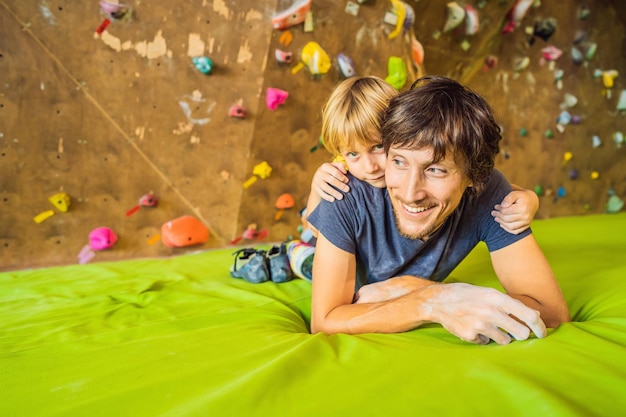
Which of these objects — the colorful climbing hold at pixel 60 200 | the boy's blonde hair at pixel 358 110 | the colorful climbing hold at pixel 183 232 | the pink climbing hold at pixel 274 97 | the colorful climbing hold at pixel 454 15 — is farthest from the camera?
the colorful climbing hold at pixel 454 15

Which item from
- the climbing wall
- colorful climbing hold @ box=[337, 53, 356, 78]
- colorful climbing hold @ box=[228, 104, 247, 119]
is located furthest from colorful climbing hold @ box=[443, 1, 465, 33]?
colorful climbing hold @ box=[228, 104, 247, 119]

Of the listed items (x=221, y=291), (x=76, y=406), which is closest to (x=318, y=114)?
(x=221, y=291)

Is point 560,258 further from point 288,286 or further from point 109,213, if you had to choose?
point 109,213

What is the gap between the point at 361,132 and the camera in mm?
1235

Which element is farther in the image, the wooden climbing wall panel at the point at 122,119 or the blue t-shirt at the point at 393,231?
the wooden climbing wall panel at the point at 122,119

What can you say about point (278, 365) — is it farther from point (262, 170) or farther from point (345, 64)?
point (345, 64)

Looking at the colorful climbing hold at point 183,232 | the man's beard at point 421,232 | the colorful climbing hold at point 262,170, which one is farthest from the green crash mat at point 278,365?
the colorful climbing hold at point 262,170

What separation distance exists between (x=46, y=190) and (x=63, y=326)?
1247 millimetres

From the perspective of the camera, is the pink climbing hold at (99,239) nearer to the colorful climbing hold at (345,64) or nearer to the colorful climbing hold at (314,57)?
the colorful climbing hold at (314,57)

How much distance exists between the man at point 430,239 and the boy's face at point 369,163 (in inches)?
1.7

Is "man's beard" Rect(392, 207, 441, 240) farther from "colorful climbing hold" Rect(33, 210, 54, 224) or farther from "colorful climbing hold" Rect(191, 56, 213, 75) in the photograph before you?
"colorful climbing hold" Rect(33, 210, 54, 224)

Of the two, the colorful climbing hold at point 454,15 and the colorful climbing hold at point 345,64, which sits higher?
the colorful climbing hold at point 454,15

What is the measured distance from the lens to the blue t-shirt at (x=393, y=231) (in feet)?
3.78

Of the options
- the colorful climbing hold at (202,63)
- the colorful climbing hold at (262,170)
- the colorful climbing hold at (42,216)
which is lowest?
the colorful climbing hold at (42,216)
